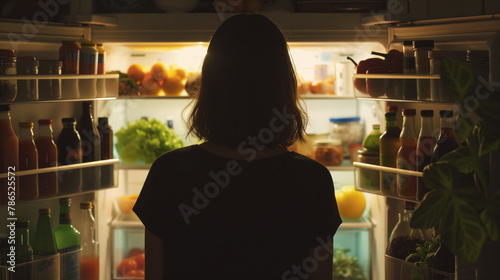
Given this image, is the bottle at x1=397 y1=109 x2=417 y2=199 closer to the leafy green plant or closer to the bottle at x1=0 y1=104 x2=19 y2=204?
the leafy green plant

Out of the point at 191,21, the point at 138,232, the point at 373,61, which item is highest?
the point at 191,21

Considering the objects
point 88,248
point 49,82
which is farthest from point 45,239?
point 49,82

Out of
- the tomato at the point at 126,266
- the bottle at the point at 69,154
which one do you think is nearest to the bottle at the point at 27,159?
the bottle at the point at 69,154

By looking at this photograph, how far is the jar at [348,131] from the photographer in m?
2.67

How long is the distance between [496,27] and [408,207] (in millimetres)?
681

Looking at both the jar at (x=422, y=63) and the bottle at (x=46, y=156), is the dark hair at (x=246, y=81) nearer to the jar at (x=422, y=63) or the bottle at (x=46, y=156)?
the jar at (x=422, y=63)

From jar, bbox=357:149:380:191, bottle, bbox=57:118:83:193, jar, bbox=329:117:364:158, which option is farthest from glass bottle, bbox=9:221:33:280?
jar, bbox=329:117:364:158

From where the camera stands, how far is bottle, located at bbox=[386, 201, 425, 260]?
6.29 ft

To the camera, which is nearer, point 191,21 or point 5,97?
point 5,97

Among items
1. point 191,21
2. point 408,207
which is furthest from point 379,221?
point 191,21

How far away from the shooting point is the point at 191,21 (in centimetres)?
228

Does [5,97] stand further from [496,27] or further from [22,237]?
[496,27]

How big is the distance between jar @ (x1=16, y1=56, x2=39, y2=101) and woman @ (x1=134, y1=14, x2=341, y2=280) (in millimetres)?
910

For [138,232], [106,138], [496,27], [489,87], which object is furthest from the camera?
[138,232]
